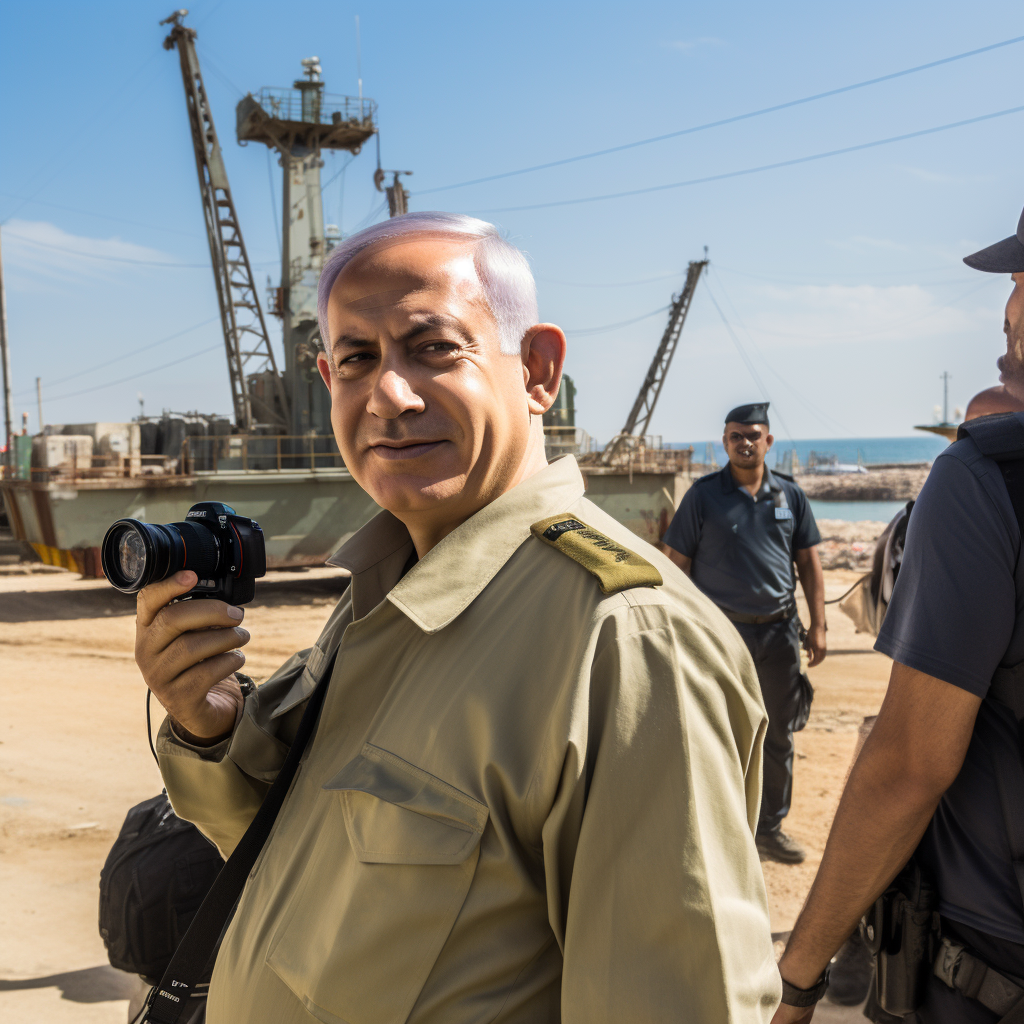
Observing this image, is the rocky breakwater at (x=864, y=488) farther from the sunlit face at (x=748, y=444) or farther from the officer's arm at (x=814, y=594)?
the sunlit face at (x=748, y=444)

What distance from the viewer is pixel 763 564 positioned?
4.82m

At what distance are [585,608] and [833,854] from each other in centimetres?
88

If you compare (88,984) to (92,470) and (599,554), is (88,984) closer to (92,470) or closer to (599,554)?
(599,554)

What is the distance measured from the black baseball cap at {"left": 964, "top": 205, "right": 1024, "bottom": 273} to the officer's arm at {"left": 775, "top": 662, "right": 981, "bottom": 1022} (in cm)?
83

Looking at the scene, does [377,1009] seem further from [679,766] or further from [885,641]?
[885,641]

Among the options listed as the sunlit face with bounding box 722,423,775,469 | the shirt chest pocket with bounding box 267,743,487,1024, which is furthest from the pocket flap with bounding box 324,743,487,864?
the sunlit face with bounding box 722,423,775,469

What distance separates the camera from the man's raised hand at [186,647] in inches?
56.4

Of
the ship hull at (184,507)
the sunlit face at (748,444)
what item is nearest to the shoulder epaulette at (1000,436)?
the sunlit face at (748,444)

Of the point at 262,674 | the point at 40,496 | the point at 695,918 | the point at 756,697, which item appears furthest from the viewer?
the point at 40,496

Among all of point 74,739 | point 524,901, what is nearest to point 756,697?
point 524,901

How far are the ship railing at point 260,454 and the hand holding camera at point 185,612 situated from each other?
440 inches

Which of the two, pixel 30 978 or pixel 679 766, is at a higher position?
pixel 679 766

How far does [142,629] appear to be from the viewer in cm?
146

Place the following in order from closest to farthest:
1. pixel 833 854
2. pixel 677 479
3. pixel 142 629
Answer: pixel 142 629, pixel 833 854, pixel 677 479
